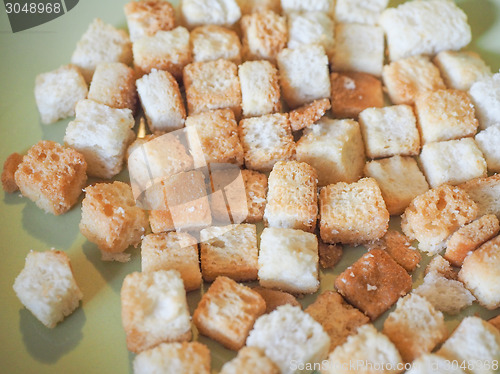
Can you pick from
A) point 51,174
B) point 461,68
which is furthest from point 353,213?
point 51,174

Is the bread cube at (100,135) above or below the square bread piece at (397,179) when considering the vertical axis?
above

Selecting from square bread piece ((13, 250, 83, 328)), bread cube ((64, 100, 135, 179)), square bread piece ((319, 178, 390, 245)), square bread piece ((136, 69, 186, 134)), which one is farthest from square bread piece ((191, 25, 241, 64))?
square bread piece ((13, 250, 83, 328))

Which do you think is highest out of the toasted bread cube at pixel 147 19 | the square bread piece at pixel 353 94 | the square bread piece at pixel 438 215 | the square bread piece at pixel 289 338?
the toasted bread cube at pixel 147 19

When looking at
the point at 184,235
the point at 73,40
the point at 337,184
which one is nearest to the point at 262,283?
the point at 184,235

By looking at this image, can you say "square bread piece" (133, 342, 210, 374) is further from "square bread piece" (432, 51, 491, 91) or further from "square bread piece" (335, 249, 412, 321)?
"square bread piece" (432, 51, 491, 91)

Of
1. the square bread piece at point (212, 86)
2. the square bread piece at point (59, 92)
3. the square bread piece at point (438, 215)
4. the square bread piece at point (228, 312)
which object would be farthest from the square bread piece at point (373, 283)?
the square bread piece at point (59, 92)

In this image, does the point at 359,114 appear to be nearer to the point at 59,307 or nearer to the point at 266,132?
the point at 266,132

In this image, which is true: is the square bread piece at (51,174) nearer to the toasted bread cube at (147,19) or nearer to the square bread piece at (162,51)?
the square bread piece at (162,51)
